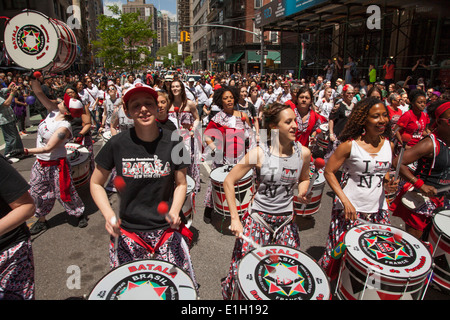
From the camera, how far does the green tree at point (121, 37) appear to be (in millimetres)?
22547

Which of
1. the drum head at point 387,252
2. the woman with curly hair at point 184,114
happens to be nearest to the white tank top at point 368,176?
the drum head at point 387,252

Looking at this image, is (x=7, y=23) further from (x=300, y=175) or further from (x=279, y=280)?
(x=279, y=280)

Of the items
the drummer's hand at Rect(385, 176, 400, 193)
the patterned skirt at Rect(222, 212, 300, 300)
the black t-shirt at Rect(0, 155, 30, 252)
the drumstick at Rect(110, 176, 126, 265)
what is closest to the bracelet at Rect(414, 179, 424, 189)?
the drummer's hand at Rect(385, 176, 400, 193)

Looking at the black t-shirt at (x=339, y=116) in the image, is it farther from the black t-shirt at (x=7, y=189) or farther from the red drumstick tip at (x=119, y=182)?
the black t-shirt at (x=7, y=189)

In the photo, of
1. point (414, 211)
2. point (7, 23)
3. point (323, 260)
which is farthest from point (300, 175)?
point (7, 23)

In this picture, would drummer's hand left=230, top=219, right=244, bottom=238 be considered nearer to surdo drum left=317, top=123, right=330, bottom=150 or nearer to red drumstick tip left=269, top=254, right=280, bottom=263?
red drumstick tip left=269, top=254, right=280, bottom=263

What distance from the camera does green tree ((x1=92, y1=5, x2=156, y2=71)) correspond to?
22.5 m

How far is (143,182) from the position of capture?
2.22 metres

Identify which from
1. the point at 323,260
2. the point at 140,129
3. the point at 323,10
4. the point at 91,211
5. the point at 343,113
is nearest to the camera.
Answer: the point at 140,129

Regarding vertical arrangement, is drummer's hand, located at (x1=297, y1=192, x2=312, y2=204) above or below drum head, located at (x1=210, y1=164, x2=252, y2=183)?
above

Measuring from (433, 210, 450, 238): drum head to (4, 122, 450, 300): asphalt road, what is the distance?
955 millimetres

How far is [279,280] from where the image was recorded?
204 cm

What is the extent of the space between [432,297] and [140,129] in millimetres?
3451

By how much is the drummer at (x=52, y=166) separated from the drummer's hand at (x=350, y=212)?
11.9 feet
